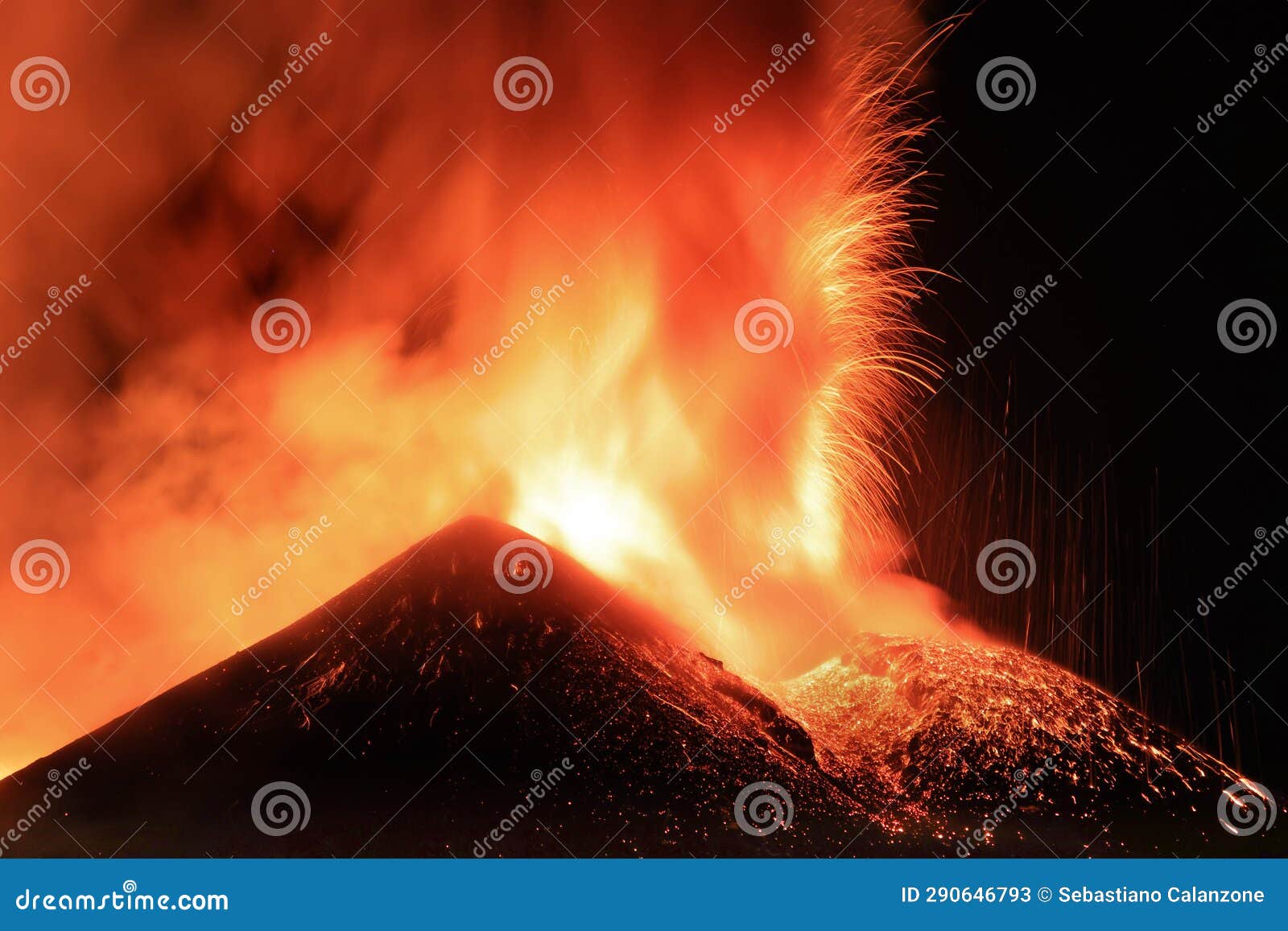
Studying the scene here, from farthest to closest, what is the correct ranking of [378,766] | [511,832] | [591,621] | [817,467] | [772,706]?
[817,467] → [591,621] → [772,706] → [378,766] → [511,832]

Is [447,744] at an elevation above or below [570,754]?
below

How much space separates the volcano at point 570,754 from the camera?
17.3m

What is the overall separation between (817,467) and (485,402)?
39.0 feet

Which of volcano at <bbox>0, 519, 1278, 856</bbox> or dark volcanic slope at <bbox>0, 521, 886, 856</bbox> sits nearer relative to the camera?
dark volcanic slope at <bbox>0, 521, 886, 856</bbox>

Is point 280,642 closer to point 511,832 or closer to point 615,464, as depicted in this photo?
point 511,832

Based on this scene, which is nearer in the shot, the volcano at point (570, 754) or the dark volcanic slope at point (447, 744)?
the dark volcanic slope at point (447, 744)

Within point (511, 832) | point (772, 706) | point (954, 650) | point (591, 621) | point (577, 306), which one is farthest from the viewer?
point (577, 306)

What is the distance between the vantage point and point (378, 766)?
1895 centimetres

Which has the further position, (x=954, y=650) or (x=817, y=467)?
(x=817, y=467)

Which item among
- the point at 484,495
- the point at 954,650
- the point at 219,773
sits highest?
the point at 954,650

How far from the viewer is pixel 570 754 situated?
1953cm

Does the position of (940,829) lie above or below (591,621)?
above

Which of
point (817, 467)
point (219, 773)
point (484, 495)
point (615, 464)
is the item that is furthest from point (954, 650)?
point (219, 773)

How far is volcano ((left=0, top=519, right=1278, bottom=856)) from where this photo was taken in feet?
56.9
